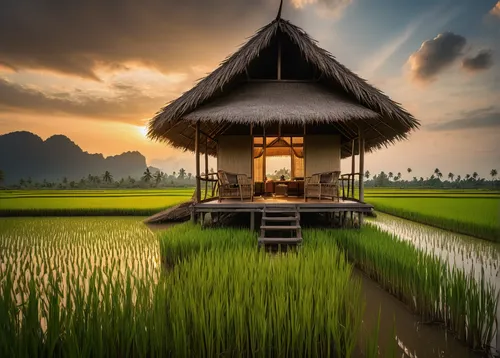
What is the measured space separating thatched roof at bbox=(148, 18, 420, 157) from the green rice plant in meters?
3.64

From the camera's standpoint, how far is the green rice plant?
235 centimetres

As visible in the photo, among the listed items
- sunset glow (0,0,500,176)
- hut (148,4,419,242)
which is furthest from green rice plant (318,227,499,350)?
sunset glow (0,0,500,176)

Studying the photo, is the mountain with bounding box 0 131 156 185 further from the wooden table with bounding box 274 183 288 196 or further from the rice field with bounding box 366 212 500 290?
the rice field with bounding box 366 212 500 290

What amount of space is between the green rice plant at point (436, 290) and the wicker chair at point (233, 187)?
11.7 ft

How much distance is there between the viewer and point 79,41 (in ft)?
45.0

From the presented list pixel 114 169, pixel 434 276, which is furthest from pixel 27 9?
pixel 114 169

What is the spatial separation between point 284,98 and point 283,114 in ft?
3.30

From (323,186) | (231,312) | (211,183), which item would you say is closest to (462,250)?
(323,186)

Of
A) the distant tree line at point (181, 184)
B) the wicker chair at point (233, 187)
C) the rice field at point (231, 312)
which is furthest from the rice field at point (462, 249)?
the distant tree line at point (181, 184)

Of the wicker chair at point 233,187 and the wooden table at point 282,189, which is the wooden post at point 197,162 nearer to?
the wicker chair at point 233,187

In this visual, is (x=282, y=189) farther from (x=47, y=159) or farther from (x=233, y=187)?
(x=47, y=159)

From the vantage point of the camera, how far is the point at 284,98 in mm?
7355

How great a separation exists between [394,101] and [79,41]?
A: 1507cm

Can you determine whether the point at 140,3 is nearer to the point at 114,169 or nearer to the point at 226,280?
the point at 226,280
